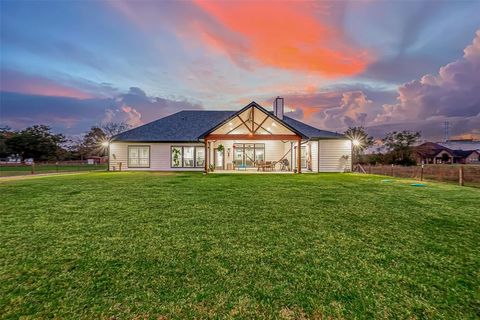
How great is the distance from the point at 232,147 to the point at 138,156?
8227 mm

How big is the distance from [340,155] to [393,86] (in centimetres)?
1348

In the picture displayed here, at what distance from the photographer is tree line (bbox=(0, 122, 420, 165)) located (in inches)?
1422

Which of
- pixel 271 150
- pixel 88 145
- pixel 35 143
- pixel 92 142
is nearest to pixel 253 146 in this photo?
pixel 271 150

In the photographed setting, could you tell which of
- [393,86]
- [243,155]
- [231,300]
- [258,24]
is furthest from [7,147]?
[393,86]

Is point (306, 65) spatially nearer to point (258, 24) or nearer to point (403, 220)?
point (258, 24)

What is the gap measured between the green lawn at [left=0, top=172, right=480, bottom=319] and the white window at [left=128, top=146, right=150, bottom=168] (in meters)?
→ 13.5

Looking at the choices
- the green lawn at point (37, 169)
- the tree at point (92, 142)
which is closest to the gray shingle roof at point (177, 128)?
the green lawn at point (37, 169)

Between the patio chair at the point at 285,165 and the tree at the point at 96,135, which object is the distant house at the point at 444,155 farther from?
the tree at the point at 96,135

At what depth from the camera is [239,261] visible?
3486 mm

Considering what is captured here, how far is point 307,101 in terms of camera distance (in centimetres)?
2797

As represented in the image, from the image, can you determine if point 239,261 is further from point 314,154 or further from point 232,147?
point 232,147

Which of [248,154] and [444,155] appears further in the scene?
[444,155]

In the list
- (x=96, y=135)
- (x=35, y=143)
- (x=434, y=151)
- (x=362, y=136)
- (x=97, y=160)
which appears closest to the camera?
(x=362, y=136)

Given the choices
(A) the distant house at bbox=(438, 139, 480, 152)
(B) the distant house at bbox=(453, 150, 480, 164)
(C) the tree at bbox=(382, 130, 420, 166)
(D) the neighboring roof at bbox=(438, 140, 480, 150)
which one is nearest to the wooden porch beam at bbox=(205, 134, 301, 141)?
(C) the tree at bbox=(382, 130, 420, 166)
